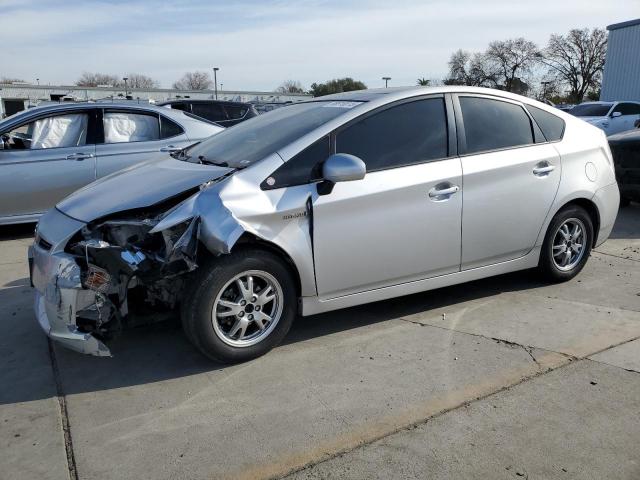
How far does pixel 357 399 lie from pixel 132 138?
5.52m

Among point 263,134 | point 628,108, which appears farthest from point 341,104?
point 628,108

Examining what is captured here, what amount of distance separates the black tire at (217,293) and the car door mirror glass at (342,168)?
2.02 ft

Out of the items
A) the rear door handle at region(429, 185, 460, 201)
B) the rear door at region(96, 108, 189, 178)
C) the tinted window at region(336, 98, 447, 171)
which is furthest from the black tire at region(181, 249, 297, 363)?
the rear door at region(96, 108, 189, 178)

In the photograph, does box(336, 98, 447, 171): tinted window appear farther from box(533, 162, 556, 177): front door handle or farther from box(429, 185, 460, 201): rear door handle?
box(533, 162, 556, 177): front door handle

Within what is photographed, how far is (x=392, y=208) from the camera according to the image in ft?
12.7

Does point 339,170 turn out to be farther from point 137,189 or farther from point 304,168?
point 137,189

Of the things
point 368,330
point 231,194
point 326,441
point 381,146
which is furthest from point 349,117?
point 326,441

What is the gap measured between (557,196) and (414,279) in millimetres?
1528

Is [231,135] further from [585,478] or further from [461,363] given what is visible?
[585,478]

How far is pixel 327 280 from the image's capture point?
12.3 feet

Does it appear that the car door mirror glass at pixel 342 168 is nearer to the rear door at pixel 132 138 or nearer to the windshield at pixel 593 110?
the rear door at pixel 132 138

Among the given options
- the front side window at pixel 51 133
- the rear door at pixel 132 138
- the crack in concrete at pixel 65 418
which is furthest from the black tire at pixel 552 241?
the front side window at pixel 51 133

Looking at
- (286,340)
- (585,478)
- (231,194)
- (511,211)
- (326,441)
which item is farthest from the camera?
(511,211)

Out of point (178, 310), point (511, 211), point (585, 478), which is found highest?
point (511, 211)
